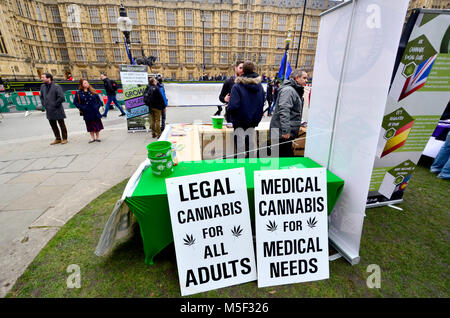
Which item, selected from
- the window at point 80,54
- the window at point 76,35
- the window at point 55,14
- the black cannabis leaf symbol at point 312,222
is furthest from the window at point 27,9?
the black cannabis leaf symbol at point 312,222

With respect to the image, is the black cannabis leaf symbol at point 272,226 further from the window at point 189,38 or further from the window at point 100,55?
the window at point 100,55

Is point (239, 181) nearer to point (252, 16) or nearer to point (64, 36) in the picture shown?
point (252, 16)

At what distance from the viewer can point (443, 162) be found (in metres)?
4.05

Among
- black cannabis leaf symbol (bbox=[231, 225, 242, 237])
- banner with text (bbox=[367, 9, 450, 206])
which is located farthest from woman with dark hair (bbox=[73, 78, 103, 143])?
banner with text (bbox=[367, 9, 450, 206])

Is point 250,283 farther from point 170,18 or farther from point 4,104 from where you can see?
point 170,18

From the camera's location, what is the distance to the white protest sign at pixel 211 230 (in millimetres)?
1731

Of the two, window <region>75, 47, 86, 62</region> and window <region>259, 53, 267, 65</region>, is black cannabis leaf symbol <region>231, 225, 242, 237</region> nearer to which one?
window <region>259, 53, 267, 65</region>

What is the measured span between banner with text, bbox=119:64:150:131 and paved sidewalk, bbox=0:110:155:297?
19.0 inches

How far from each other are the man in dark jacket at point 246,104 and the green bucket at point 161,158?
3.66 ft

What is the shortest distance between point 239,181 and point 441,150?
4.72m

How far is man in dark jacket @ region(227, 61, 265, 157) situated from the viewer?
301 centimetres

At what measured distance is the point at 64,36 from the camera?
121ft

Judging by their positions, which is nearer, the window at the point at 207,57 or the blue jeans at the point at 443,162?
the blue jeans at the point at 443,162
